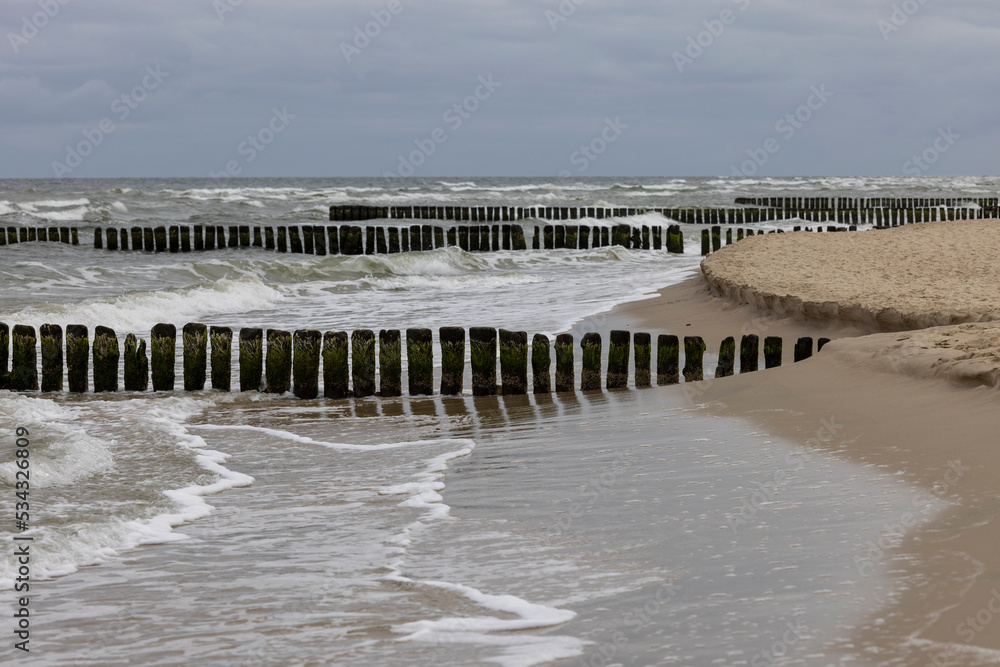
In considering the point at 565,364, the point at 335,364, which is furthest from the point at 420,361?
the point at 565,364

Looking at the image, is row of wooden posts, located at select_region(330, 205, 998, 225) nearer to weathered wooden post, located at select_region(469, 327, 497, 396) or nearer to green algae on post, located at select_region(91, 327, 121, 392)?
weathered wooden post, located at select_region(469, 327, 497, 396)

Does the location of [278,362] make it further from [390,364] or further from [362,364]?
[390,364]

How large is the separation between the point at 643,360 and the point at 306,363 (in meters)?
2.41

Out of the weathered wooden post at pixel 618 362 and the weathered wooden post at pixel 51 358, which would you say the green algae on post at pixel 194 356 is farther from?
the weathered wooden post at pixel 618 362

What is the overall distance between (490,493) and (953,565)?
6.62 feet

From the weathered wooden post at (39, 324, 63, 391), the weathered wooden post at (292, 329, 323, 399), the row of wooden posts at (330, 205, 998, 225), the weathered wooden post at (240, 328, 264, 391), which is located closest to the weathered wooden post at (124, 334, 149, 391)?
the weathered wooden post at (39, 324, 63, 391)

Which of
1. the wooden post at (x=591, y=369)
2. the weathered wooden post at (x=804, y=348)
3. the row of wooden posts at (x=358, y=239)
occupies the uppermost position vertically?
the row of wooden posts at (x=358, y=239)

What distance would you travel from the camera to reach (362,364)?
7141 millimetres

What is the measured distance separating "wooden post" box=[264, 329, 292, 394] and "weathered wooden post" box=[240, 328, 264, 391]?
0.28ft

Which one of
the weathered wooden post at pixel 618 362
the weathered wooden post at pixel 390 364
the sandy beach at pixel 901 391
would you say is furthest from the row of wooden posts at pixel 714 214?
the weathered wooden post at pixel 390 364

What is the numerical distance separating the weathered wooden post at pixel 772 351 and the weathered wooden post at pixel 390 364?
2.58 m

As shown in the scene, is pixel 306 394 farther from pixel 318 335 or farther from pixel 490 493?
pixel 490 493

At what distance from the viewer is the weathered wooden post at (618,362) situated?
7041mm

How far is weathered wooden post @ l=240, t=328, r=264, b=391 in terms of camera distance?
24.0 feet
